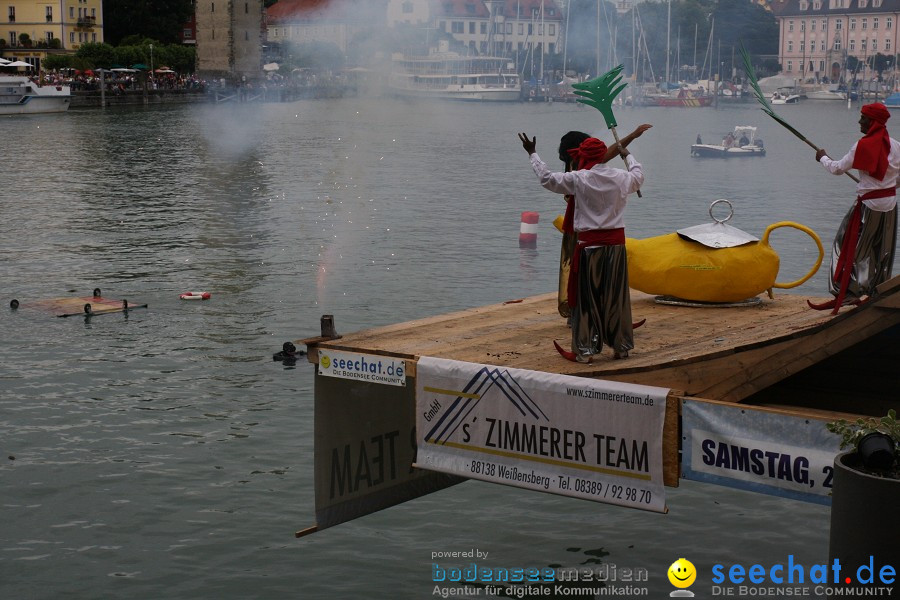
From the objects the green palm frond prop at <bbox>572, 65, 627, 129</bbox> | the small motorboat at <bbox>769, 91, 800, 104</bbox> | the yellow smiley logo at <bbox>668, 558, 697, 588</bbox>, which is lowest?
the yellow smiley logo at <bbox>668, 558, 697, 588</bbox>

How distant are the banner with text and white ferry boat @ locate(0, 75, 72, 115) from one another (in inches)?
3710

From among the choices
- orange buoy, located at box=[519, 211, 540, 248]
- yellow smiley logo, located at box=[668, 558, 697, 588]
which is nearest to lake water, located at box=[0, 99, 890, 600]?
yellow smiley logo, located at box=[668, 558, 697, 588]

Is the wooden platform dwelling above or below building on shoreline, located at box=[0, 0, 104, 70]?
below

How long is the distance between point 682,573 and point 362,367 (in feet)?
10.7

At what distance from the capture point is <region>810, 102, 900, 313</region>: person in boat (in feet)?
38.1

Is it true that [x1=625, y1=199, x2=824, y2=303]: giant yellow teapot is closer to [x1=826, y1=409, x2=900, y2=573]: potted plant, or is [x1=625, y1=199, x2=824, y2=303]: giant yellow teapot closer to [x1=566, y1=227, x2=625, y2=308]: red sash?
[x1=566, y1=227, x2=625, y2=308]: red sash

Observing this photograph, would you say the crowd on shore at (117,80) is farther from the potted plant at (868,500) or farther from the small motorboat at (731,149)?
the potted plant at (868,500)

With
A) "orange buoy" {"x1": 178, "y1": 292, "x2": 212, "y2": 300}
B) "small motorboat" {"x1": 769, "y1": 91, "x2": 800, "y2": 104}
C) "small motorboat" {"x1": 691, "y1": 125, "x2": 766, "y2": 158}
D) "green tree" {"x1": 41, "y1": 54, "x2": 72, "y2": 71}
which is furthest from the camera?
"small motorboat" {"x1": 769, "y1": 91, "x2": 800, "y2": 104}

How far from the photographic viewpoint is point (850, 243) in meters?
12.1

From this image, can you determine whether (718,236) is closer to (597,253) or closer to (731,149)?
(597,253)

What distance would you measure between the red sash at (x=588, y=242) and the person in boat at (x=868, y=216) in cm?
268

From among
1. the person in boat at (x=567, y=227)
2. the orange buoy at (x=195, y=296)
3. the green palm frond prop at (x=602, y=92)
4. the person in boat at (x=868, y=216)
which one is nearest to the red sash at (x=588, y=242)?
the person in boat at (x=567, y=227)

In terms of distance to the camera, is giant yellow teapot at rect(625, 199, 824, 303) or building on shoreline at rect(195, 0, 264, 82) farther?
building on shoreline at rect(195, 0, 264, 82)

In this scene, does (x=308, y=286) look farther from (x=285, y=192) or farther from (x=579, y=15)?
(x=579, y=15)
